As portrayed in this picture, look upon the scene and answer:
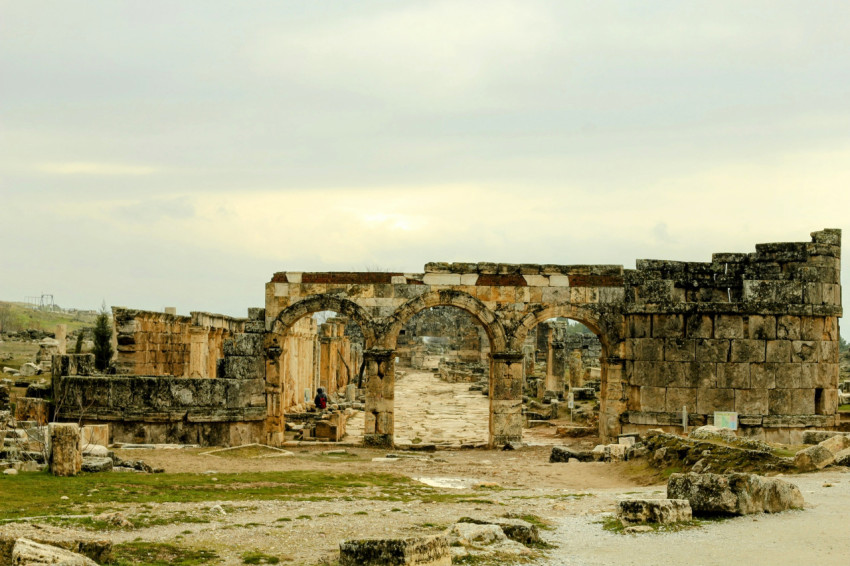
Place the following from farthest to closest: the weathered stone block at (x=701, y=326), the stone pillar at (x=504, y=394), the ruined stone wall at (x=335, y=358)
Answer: the ruined stone wall at (x=335, y=358) → the stone pillar at (x=504, y=394) → the weathered stone block at (x=701, y=326)

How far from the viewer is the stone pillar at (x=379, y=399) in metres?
22.5

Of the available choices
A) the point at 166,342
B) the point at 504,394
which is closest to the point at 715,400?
the point at 504,394

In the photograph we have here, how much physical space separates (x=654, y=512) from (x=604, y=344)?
12269 mm

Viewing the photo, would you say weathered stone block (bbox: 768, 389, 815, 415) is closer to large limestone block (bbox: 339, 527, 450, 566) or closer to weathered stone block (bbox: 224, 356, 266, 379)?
weathered stone block (bbox: 224, 356, 266, 379)

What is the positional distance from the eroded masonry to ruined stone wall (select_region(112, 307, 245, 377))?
440cm

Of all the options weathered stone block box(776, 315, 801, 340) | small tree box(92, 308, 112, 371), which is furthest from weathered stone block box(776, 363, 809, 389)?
small tree box(92, 308, 112, 371)

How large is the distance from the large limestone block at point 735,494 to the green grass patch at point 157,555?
17.8ft

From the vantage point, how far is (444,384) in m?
48.9

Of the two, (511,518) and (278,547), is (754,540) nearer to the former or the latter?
(511,518)

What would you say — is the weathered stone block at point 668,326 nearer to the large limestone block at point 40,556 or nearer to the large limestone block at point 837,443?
the large limestone block at point 837,443

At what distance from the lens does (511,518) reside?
37.2ft

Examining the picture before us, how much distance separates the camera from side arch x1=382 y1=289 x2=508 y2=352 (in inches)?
892

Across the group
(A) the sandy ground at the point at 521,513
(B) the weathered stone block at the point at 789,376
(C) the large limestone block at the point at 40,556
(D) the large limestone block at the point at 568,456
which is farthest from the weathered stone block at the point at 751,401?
(C) the large limestone block at the point at 40,556

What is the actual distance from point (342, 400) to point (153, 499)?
23.8m
